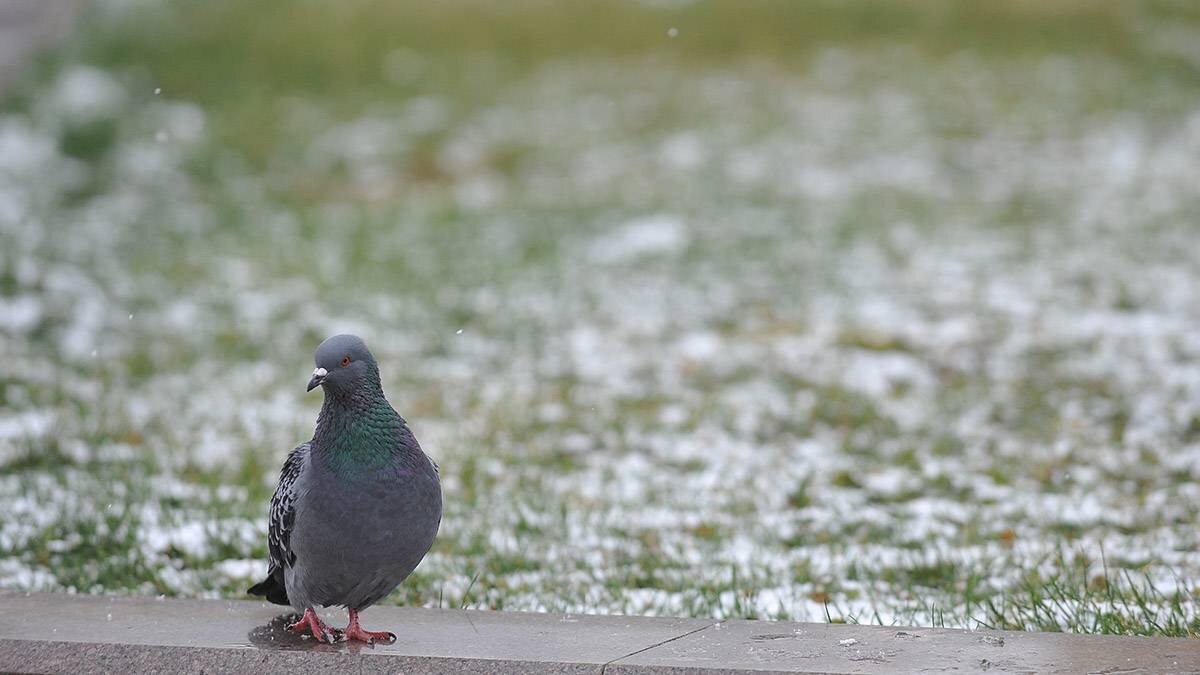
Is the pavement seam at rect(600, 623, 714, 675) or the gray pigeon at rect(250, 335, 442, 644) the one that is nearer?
the pavement seam at rect(600, 623, 714, 675)

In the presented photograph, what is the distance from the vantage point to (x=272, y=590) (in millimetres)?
A: 3473

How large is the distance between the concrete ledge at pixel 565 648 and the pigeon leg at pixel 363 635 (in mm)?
56

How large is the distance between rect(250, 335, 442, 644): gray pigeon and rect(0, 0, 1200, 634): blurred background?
1.16 metres

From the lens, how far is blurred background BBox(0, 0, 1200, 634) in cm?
496

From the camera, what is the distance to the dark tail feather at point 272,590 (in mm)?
3430

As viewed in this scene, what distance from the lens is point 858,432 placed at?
677 centimetres

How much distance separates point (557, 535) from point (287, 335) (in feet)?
13.3

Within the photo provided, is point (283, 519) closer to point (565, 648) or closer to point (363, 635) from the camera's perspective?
point (363, 635)

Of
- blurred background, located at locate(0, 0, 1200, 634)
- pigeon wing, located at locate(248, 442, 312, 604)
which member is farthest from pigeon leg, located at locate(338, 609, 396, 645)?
blurred background, located at locate(0, 0, 1200, 634)

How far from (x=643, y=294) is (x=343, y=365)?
644 cm

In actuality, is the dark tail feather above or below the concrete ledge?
above

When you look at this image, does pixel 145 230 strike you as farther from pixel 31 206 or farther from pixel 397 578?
pixel 397 578

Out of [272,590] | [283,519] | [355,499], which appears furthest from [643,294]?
[355,499]

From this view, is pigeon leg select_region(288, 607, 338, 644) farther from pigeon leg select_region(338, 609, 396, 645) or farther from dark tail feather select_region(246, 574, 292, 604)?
dark tail feather select_region(246, 574, 292, 604)
